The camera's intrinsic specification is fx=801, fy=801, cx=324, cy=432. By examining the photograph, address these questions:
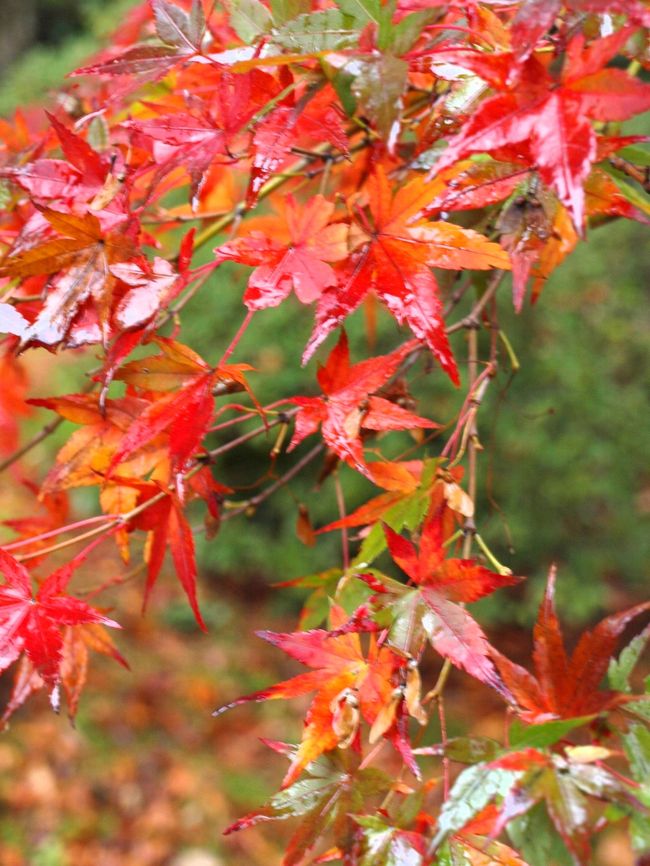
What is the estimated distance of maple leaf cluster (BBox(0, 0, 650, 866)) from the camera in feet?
1.60

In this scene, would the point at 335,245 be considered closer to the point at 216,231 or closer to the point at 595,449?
the point at 216,231

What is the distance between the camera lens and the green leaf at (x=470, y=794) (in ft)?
1.55

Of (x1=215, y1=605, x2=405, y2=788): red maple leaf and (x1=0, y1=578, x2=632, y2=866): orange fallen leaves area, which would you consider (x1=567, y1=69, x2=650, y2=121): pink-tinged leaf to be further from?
(x1=0, y1=578, x2=632, y2=866): orange fallen leaves area

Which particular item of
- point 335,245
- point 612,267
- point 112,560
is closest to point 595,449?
point 612,267

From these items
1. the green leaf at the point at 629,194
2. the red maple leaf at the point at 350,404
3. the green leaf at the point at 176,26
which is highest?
the green leaf at the point at 176,26

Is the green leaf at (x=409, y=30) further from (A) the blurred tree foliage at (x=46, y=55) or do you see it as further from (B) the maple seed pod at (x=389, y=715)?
(A) the blurred tree foliage at (x=46, y=55)

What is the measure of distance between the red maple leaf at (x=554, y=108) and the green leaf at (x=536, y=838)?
1.23 ft

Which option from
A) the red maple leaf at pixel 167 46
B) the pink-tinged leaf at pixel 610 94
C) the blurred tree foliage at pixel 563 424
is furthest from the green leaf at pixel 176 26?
the blurred tree foliage at pixel 563 424

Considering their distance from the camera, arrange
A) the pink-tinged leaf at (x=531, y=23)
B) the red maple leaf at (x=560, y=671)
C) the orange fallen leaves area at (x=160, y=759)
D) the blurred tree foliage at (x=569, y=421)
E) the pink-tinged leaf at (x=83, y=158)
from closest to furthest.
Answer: the pink-tinged leaf at (x=531, y=23), the red maple leaf at (x=560, y=671), the pink-tinged leaf at (x=83, y=158), the orange fallen leaves area at (x=160, y=759), the blurred tree foliage at (x=569, y=421)

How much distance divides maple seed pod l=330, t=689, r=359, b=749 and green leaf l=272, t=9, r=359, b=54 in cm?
46

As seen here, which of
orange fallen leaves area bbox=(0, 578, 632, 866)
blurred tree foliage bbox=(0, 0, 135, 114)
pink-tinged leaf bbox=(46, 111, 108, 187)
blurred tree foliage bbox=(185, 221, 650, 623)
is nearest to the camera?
pink-tinged leaf bbox=(46, 111, 108, 187)

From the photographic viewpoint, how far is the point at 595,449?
8.02 ft

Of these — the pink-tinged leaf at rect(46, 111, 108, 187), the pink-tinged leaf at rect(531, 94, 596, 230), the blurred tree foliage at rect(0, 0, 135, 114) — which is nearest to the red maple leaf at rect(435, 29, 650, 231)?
the pink-tinged leaf at rect(531, 94, 596, 230)

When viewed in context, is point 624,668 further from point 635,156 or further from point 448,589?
point 635,156
